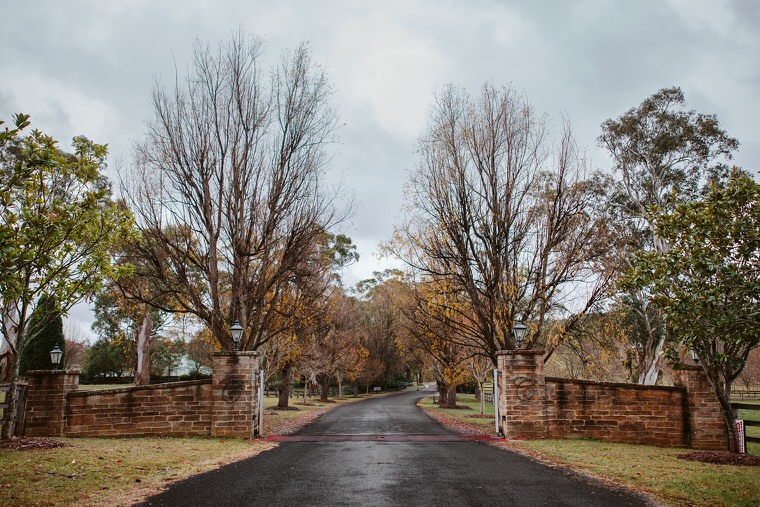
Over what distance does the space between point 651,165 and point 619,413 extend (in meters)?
15.2

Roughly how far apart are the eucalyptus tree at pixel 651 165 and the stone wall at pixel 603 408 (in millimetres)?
10794

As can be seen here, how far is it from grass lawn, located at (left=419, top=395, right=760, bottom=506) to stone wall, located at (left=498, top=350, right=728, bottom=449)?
0.58 metres

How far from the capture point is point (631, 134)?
2469 cm

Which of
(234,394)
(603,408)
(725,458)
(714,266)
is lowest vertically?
(725,458)

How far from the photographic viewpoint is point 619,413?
12984mm

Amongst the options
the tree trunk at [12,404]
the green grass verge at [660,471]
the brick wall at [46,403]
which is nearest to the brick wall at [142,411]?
the brick wall at [46,403]

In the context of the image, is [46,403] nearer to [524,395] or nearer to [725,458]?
[524,395]

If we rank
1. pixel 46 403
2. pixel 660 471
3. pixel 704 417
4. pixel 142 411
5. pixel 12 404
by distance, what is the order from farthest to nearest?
1. pixel 142 411
2. pixel 704 417
3. pixel 46 403
4. pixel 12 404
5. pixel 660 471

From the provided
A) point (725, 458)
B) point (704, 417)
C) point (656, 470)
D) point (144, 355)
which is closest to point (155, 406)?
point (656, 470)

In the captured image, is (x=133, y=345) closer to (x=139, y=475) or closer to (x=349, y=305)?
(x=349, y=305)

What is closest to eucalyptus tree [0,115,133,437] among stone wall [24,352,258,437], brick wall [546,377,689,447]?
stone wall [24,352,258,437]

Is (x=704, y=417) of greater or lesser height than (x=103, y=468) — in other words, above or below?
below

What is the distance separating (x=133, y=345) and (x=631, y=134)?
129ft

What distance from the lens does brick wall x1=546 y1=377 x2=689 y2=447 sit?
42.2 feet
